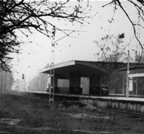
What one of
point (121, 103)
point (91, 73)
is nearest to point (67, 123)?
point (121, 103)

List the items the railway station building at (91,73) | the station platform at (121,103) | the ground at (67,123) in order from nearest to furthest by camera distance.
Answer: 1. the ground at (67,123)
2. the station platform at (121,103)
3. the railway station building at (91,73)

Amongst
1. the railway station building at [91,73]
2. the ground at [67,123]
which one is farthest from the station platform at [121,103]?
the railway station building at [91,73]

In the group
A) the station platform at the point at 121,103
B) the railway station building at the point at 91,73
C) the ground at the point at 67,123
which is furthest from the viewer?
the railway station building at the point at 91,73

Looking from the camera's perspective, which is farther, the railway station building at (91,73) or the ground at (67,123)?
the railway station building at (91,73)

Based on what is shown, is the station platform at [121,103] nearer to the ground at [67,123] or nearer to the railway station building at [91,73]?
the ground at [67,123]

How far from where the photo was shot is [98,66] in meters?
41.4

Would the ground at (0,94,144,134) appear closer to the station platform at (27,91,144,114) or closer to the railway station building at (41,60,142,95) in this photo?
the station platform at (27,91,144,114)

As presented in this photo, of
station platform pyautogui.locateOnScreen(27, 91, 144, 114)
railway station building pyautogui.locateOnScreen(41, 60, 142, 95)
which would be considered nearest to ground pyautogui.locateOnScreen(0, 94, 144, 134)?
station platform pyautogui.locateOnScreen(27, 91, 144, 114)

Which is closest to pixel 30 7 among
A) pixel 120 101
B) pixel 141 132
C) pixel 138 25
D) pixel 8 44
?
pixel 8 44

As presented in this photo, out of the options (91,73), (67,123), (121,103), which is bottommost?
(67,123)

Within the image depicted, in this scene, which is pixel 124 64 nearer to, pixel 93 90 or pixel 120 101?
pixel 93 90

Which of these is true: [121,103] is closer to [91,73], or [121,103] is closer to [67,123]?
[67,123]

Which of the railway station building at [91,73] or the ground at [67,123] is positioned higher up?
the railway station building at [91,73]

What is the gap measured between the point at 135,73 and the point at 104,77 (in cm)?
631
